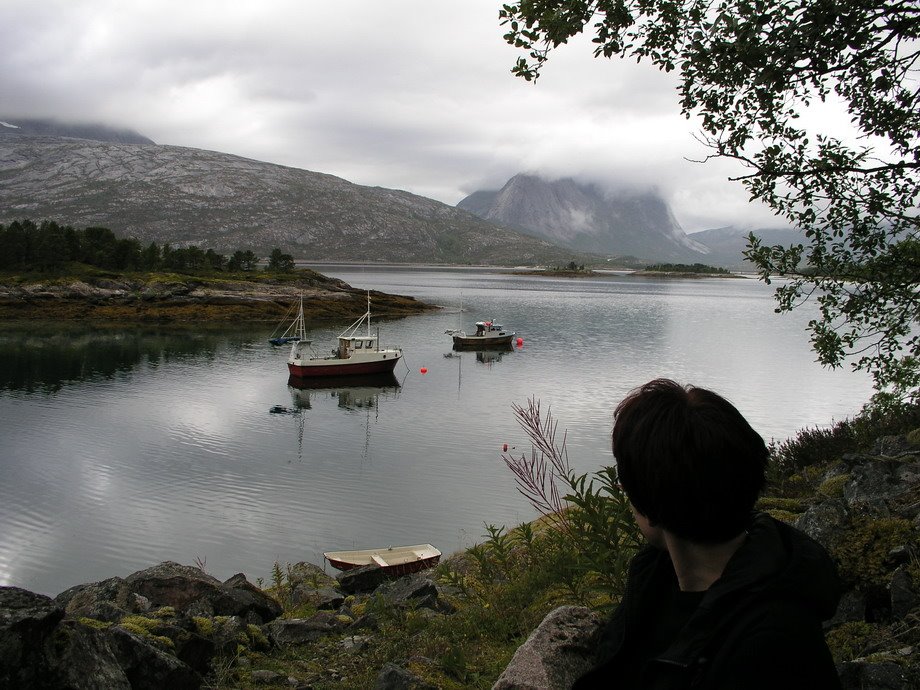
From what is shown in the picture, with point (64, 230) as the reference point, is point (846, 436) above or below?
below

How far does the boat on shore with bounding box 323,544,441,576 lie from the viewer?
14.5m

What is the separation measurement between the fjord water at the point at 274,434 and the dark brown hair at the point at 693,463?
15.5 meters

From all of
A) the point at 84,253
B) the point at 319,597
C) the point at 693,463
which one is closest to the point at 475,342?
the point at 319,597

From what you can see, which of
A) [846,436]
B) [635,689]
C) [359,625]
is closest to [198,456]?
[359,625]

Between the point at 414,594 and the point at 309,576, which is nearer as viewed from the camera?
the point at 414,594

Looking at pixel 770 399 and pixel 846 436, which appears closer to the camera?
pixel 846 436

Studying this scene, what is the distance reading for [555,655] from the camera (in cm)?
385

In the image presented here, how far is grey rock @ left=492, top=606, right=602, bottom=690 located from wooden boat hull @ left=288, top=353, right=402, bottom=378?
40.9 meters

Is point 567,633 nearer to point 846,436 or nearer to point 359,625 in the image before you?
point 359,625

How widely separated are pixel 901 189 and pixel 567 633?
5.94 meters

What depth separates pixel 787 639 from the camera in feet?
6.23

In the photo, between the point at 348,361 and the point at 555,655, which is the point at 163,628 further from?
the point at 348,361

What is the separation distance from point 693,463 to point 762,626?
49cm

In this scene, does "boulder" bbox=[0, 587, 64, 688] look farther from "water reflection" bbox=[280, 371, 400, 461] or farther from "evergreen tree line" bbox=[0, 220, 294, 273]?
"evergreen tree line" bbox=[0, 220, 294, 273]
